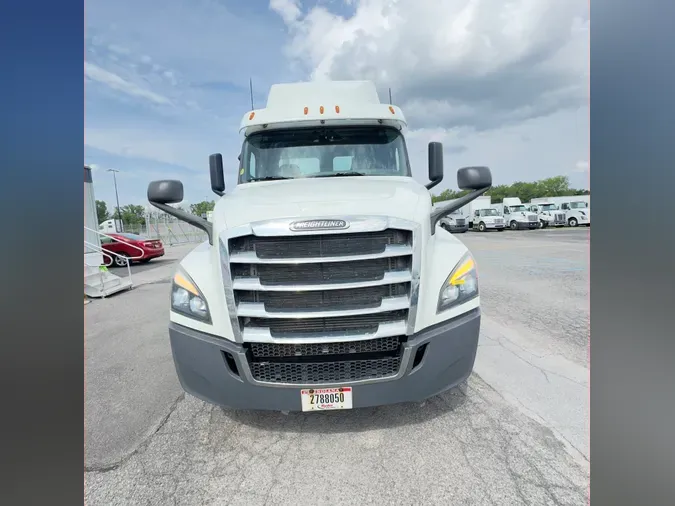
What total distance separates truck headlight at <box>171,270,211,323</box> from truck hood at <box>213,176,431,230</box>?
0.46 meters

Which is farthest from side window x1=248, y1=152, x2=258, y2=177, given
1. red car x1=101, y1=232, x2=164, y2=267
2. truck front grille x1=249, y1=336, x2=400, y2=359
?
red car x1=101, y1=232, x2=164, y2=267

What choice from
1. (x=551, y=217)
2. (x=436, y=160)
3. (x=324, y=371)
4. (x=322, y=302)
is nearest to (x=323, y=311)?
(x=322, y=302)

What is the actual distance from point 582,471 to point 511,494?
0.54 meters

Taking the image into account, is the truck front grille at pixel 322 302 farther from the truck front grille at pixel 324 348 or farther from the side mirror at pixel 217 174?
the side mirror at pixel 217 174

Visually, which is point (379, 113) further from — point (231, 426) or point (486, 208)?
point (486, 208)

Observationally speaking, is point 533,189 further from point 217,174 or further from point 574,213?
point 217,174

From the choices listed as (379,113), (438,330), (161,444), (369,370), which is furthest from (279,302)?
(379,113)

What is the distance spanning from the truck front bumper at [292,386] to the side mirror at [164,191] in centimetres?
104

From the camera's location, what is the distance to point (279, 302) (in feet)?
8.39

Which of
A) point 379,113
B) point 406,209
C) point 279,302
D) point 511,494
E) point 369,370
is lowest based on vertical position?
point 511,494

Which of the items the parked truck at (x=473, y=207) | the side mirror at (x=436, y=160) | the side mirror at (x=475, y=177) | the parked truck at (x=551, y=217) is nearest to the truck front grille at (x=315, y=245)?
the side mirror at (x=475, y=177)

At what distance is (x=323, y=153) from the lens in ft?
13.1

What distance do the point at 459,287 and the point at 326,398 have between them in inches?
47.8

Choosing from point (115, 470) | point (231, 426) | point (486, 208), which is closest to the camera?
point (115, 470)
